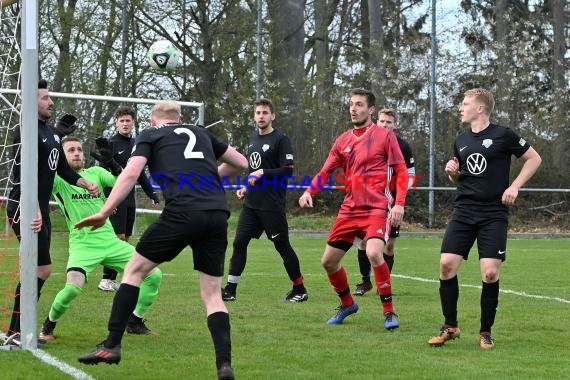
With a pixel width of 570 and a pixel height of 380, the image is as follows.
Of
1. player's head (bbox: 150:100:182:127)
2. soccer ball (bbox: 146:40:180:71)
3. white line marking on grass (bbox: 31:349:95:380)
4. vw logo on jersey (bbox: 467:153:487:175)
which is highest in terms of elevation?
soccer ball (bbox: 146:40:180:71)

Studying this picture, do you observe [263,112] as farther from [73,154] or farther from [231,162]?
[231,162]

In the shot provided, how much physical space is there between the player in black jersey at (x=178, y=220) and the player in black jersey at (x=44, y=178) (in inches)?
61.9

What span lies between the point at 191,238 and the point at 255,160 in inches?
187

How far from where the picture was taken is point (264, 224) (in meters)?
10.5

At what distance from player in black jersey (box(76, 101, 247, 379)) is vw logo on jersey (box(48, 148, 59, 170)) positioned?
1689mm

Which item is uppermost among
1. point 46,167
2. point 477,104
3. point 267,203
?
point 477,104

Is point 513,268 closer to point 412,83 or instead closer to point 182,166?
point 182,166

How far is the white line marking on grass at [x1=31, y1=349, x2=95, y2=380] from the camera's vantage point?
5.98 metres

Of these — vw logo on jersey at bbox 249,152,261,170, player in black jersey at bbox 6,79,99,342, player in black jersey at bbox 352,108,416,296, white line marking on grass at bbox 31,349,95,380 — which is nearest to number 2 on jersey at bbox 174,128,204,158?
white line marking on grass at bbox 31,349,95,380

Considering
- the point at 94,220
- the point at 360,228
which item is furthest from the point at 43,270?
the point at 360,228

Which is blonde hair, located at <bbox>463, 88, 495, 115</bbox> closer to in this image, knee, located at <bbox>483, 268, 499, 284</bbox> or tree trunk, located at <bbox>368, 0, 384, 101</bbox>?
knee, located at <bbox>483, 268, 499, 284</bbox>

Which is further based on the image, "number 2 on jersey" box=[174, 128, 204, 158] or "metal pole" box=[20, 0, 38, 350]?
"metal pole" box=[20, 0, 38, 350]

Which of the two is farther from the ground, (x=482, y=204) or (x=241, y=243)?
(x=482, y=204)

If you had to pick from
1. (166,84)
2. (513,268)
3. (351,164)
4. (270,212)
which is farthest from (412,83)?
(351,164)
